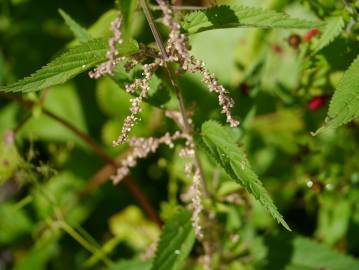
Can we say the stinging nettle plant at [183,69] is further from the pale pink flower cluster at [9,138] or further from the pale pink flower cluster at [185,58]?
the pale pink flower cluster at [9,138]

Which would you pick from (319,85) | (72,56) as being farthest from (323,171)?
(72,56)

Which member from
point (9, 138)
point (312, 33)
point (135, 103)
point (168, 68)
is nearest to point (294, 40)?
point (312, 33)

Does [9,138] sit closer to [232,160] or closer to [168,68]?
[168,68]

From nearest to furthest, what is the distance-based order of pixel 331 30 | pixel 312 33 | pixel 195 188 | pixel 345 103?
pixel 345 103
pixel 195 188
pixel 331 30
pixel 312 33

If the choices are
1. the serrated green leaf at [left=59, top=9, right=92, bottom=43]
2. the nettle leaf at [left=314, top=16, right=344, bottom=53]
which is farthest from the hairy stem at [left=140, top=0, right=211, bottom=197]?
the nettle leaf at [left=314, top=16, right=344, bottom=53]

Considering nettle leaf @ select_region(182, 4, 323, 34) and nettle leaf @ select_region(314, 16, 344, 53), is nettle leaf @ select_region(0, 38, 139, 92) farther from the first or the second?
nettle leaf @ select_region(314, 16, 344, 53)

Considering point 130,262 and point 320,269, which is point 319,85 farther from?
point 130,262

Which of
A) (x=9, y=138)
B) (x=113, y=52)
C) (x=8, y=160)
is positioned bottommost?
(x=8, y=160)
